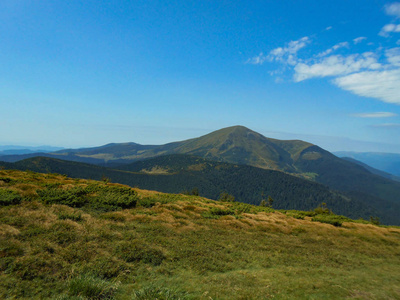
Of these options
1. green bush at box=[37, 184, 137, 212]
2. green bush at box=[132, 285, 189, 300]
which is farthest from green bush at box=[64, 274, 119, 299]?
green bush at box=[37, 184, 137, 212]

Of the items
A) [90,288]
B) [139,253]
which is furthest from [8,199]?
[90,288]

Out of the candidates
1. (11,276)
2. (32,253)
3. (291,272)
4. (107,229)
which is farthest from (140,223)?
(291,272)

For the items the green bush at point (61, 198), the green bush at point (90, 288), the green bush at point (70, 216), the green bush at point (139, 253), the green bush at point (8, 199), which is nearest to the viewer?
the green bush at point (90, 288)

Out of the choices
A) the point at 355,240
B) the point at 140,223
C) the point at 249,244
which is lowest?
the point at 355,240

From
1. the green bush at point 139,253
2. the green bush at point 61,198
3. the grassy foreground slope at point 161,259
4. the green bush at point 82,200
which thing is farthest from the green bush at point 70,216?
the green bush at point 139,253

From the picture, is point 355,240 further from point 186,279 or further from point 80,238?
point 80,238

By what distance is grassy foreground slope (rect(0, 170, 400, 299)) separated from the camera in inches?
353

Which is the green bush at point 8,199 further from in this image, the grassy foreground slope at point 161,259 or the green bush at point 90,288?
the green bush at point 90,288

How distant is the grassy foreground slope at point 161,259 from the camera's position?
897cm

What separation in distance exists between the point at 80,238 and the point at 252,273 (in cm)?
1118

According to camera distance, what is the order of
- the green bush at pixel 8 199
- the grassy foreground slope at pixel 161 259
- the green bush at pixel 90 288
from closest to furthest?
the green bush at pixel 90 288
the grassy foreground slope at pixel 161 259
the green bush at pixel 8 199

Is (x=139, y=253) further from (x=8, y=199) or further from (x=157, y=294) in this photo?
(x=8, y=199)

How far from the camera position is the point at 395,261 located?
18.8 metres

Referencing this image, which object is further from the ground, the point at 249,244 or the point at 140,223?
the point at 140,223
